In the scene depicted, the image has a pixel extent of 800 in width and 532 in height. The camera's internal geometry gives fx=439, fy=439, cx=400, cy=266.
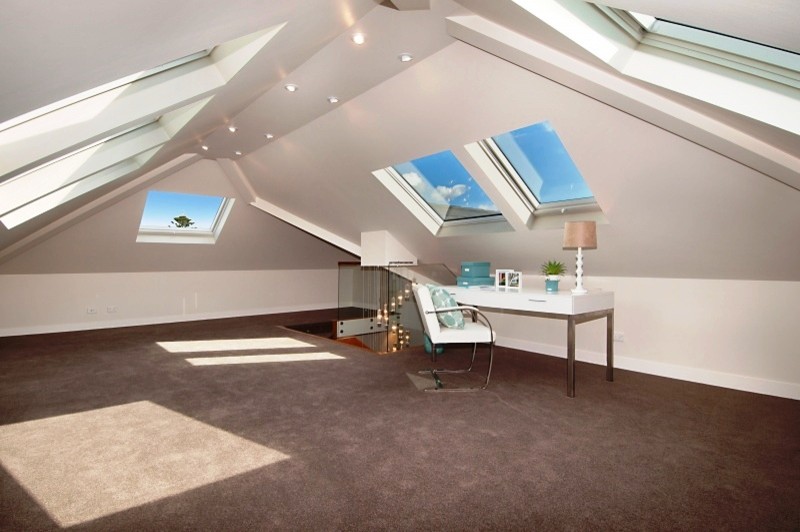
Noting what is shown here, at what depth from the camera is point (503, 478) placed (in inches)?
92.3

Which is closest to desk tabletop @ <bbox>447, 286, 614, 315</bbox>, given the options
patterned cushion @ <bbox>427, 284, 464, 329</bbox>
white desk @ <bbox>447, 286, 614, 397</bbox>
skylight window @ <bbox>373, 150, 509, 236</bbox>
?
white desk @ <bbox>447, 286, 614, 397</bbox>

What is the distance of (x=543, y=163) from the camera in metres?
4.32

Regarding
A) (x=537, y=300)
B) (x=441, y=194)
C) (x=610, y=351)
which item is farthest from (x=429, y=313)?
(x=441, y=194)

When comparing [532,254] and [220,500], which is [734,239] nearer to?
[532,254]

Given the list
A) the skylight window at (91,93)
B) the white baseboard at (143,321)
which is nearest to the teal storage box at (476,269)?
the skylight window at (91,93)

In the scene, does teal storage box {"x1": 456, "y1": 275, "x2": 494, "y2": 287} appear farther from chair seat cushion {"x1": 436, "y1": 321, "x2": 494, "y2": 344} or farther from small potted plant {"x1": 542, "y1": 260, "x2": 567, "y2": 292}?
chair seat cushion {"x1": 436, "y1": 321, "x2": 494, "y2": 344}

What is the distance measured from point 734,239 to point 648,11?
2754 millimetres

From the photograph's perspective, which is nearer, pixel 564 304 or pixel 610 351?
pixel 564 304

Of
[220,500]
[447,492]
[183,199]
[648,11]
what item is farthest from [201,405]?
[183,199]

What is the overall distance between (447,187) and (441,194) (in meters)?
0.20

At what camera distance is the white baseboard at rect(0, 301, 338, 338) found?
700 centimetres

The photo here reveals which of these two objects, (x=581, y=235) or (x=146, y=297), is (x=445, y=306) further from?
(x=146, y=297)

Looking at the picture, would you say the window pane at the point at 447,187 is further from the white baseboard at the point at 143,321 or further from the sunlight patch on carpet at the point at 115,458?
the white baseboard at the point at 143,321

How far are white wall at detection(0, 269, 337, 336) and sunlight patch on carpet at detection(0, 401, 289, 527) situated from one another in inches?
198
